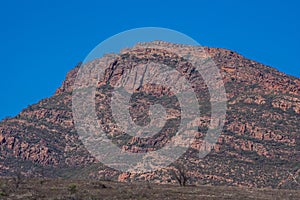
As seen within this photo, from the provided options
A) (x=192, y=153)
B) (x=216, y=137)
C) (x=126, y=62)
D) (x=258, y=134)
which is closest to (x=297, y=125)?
(x=258, y=134)

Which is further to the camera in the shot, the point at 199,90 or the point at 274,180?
the point at 199,90

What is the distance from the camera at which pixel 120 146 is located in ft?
409

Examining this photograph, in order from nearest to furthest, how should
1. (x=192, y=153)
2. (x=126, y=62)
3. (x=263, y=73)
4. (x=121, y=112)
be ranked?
(x=192, y=153)
(x=121, y=112)
(x=263, y=73)
(x=126, y=62)

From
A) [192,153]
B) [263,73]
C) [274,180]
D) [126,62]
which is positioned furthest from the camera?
[126,62]

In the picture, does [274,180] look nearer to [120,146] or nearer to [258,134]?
[258,134]

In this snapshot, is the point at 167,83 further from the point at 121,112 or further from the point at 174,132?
the point at 174,132

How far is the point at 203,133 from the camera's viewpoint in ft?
405

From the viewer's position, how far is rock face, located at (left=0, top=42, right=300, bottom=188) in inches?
4262

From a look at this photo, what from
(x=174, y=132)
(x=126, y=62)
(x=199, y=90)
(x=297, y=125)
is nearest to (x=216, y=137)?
(x=174, y=132)

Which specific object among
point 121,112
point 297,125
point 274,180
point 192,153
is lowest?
point 274,180

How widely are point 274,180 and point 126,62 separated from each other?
261ft

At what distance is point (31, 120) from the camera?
494 feet

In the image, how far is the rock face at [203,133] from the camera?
108250mm

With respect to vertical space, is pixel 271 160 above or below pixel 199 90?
below
